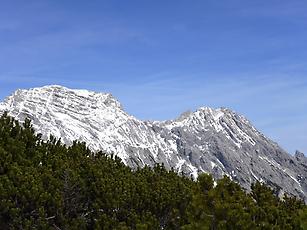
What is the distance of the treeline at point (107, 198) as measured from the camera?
1731cm

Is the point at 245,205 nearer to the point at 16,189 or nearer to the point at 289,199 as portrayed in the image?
the point at 289,199

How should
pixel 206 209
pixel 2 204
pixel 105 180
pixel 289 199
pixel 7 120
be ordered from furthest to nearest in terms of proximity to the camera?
pixel 7 120 → pixel 289 199 → pixel 105 180 → pixel 2 204 → pixel 206 209

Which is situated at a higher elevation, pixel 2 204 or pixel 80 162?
pixel 80 162

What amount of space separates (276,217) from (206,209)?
3.53m

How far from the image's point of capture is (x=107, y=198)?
2075 cm

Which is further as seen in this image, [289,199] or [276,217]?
[289,199]

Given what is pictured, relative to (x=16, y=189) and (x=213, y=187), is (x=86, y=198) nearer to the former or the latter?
(x=16, y=189)

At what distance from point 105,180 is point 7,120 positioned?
6.76 m

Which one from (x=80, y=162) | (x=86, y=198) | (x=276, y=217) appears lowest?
(x=276, y=217)

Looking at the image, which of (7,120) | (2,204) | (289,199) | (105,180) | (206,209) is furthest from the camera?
(7,120)

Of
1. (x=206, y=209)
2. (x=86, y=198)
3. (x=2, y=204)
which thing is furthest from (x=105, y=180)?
(x=206, y=209)

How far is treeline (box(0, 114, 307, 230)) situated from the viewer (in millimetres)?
17314

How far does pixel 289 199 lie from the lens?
23.4 meters

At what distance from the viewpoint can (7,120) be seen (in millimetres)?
24922
